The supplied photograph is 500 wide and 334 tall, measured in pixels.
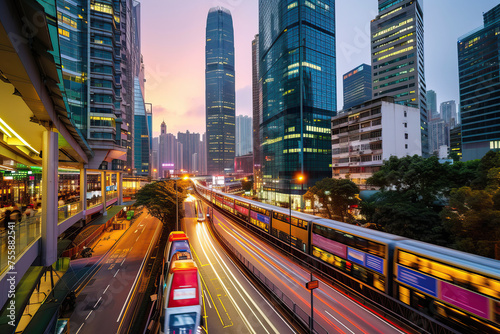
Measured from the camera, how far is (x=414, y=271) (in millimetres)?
10492

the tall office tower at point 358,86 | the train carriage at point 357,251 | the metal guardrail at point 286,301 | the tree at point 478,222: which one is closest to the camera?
the metal guardrail at point 286,301

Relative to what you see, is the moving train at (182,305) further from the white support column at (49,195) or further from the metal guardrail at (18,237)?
the white support column at (49,195)

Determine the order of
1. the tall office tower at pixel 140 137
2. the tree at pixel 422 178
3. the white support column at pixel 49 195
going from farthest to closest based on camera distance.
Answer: the tall office tower at pixel 140 137 < the tree at pixel 422 178 < the white support column at pixel 49 195

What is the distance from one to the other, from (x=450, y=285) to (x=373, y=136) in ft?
141

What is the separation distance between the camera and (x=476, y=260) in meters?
9.06

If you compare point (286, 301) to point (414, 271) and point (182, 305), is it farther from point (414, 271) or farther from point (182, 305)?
point (414, 271)

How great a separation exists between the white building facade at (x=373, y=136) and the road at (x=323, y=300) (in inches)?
1378

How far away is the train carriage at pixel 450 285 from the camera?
8148 mm

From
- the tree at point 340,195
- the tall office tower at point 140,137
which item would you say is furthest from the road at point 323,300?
the tall office tower at point 140,137

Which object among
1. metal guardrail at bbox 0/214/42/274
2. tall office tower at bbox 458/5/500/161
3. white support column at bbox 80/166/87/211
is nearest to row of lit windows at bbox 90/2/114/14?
white support column at bbox 80/166/87/211

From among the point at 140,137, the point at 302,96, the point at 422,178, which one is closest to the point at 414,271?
the point at 422,178

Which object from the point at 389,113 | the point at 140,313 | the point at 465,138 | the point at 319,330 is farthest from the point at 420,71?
the point at 140,313

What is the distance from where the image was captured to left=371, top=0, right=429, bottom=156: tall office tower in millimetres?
64188

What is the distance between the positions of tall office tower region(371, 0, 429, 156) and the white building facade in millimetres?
18009
